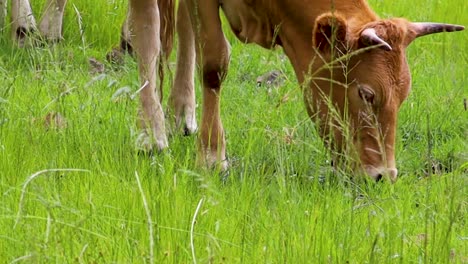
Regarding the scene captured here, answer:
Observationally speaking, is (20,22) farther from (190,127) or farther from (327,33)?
(327,33)

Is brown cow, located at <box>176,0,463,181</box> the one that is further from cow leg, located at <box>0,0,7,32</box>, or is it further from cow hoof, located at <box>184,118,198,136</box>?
cow leg, located at <box>0,0,7,32</box>

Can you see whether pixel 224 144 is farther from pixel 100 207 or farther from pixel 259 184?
pixel 100 207

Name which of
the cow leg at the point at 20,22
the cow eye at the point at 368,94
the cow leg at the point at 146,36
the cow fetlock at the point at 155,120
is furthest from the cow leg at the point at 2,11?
the cow eye at the point at 368,94

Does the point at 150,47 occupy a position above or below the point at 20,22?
above

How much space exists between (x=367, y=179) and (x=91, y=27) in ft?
14.3

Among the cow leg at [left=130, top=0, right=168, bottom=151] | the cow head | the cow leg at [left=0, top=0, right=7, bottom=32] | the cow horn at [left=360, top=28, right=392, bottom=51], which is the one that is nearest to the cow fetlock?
the cow leg at [left=130, top=0, right=168, bottom=151]

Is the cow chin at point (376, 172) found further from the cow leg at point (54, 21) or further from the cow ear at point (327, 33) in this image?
the cow leg at point (54, 21)

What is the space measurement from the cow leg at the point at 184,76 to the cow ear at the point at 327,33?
5.19ft

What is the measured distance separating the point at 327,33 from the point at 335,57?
0.13 m

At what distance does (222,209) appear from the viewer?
3.97 meters

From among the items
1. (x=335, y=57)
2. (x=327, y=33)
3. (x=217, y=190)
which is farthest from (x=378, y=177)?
(x=217, y=190)

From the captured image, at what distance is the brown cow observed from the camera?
5.03 metres

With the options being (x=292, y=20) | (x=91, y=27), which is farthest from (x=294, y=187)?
(x=91, y=27)

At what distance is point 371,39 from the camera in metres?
4.92
